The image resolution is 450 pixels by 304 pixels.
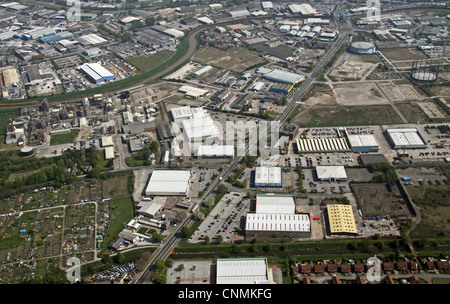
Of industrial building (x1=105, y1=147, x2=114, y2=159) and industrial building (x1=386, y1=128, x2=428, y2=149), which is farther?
industrial building (x1=105, y1=147, x2=114, y2=159)

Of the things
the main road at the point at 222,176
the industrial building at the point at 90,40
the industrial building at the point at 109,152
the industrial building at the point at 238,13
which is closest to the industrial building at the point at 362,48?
the main road at the point at 222,176

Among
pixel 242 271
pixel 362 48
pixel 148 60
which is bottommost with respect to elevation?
pixel 242 271

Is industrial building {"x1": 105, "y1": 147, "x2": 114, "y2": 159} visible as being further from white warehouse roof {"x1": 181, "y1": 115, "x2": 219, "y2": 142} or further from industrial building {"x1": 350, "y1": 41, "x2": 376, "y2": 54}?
industrial building {"x1": 350, "y1": 41, "x2": 376, "y2": 54}

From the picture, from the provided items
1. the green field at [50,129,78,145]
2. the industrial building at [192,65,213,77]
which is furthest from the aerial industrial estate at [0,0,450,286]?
the industrial building at [192,65,213,77]

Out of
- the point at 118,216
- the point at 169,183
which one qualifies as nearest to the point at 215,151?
the point at 169,183

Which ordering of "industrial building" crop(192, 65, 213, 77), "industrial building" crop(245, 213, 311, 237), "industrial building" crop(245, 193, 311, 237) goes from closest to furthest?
"industrial building" crop(245, 213, 311, 237) → "industrial building" crop(245, 193, 311, 237) → "industrial building" crop(192, 65, 213, 77)

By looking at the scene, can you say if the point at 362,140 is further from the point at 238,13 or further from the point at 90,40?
the point at 90,40
